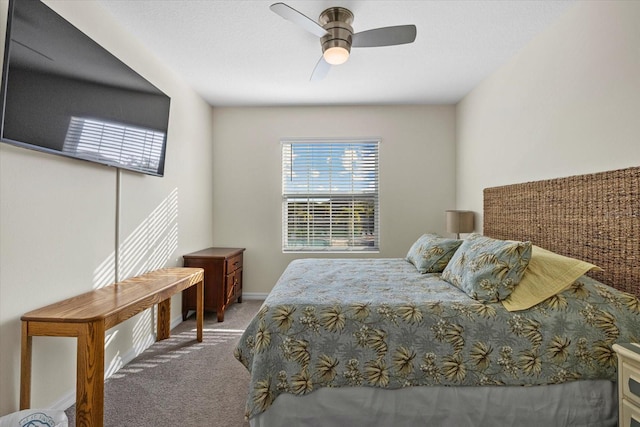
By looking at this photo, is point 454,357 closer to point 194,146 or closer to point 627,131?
point 627,131

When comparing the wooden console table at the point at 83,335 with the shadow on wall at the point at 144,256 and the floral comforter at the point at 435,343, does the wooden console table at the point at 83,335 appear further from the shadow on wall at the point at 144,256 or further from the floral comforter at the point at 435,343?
the floral comforter at the point at 435,343

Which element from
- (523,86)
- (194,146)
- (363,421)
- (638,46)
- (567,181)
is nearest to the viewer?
(363,421)

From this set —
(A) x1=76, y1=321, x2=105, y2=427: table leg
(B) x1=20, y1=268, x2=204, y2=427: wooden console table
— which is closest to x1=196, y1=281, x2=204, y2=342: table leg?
(B) x1=20, y1=268, x2=204, y2=427: wooden console table

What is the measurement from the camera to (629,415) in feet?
4.66

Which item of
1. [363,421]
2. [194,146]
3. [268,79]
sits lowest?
[363,421]

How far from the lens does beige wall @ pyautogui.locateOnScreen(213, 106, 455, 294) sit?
4395mm

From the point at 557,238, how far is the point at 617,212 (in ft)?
1.68

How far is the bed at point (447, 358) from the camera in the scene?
1.62 metres

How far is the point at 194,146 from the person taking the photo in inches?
154

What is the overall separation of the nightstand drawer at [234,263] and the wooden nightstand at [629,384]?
321cm

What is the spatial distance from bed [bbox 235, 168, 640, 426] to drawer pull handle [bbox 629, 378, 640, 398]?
0.21 metres

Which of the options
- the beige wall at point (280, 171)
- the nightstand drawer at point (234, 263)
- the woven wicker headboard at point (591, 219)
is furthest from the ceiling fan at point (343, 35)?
the nightstand drawer at point (234, 263)

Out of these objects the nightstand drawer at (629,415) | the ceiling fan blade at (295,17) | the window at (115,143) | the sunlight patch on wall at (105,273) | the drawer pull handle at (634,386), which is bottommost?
the nightstand drawer at (629,415)

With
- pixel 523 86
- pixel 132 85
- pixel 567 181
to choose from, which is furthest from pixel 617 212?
pixel 132 85
